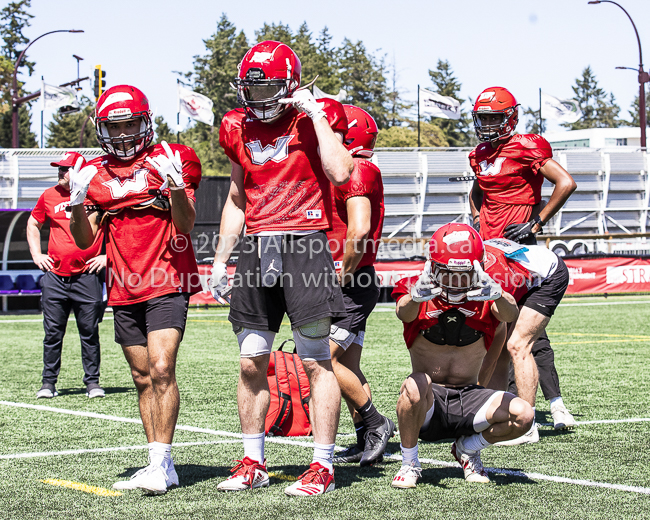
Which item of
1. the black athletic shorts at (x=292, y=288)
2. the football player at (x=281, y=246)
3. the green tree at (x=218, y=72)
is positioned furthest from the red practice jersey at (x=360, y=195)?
the green tree at (x=218, y=72)

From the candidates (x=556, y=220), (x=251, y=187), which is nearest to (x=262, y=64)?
(x=251, y=187)

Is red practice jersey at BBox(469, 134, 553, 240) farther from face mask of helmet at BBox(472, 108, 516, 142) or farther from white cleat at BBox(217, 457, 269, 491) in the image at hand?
white cleat at BBox(217, 457, 269, 491)

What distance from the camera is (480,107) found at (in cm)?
630

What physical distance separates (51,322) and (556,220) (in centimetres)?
3157

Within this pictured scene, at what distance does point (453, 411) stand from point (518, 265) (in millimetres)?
1417

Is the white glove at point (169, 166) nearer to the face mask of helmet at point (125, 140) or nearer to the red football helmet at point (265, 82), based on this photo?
the face mask of helmet at point (125, 140)

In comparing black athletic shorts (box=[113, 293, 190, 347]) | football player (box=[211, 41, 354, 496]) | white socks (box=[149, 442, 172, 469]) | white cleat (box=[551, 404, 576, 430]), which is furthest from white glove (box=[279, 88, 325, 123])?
white cleat (box=[551, 404, 576, 430])

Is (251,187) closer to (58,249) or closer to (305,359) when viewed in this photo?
(305,359)

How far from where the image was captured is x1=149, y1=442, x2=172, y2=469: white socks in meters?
4.27

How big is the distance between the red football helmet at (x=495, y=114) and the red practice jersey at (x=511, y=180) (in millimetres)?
104

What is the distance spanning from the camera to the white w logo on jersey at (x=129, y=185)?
4539 mm

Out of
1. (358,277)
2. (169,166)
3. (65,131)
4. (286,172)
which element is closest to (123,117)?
(169,166)

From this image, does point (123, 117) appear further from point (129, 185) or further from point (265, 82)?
point (265, 82)

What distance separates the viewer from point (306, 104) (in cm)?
419
